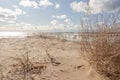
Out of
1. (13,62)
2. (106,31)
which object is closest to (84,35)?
(106,31)

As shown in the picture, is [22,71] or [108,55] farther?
[22,71]

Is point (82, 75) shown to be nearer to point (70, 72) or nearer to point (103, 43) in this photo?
point (70, 72)

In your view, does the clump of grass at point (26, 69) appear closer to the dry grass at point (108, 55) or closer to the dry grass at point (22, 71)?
the dry grass at point (22, 71)

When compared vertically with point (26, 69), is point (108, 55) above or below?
above

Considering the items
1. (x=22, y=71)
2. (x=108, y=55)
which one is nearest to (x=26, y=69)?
(x=22, y=71)

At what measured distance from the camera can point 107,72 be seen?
4016 mm

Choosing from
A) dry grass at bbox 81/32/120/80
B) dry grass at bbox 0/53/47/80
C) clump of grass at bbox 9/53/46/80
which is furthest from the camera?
clump of grass at bbox 9/53/46/80

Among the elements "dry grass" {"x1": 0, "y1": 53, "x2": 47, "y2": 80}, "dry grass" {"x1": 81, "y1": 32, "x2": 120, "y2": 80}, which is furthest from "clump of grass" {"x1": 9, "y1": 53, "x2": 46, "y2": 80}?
"dry grass" {"x1": 81, "y1": 32, "x2": 120, "y2": 80}

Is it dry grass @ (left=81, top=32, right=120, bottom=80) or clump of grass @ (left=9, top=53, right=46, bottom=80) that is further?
clump of grass @ (left=9, top=53, right=46, bottom=80)

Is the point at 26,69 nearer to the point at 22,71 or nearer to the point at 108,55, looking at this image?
the point at 22,71

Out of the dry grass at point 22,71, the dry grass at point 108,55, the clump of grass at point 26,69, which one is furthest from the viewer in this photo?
the clump of grass at point 26,69

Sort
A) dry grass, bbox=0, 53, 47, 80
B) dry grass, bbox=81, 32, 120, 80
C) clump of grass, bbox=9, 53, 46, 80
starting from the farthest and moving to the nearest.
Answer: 1. clump of grass, bbox=9, 53, 46, 80
2. dry grass, bbox=0, 53, 47, 80
3. dry grass, bbox=81, 32, 120, 80

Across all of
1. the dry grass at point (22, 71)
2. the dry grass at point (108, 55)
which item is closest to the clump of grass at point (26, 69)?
the dry grass at point (22, 71)

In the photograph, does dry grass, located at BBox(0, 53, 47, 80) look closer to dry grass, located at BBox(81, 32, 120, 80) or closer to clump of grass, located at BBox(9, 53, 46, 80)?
clump of grass, located at BBox(9, 53, 46, 80)
